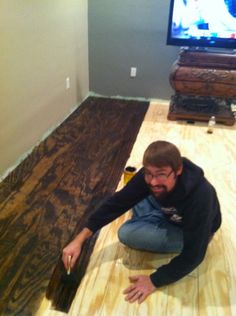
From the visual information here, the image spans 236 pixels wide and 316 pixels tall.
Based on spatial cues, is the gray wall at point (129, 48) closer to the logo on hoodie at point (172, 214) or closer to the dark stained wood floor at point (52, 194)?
the dark stained wood floor at point (52, 194)

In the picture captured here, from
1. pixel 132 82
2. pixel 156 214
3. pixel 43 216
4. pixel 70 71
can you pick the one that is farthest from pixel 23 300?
pixel 132 82

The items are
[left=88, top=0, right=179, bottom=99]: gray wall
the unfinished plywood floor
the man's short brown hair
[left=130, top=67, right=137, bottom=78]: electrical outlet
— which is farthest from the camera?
[left=130, top=67, right=137, bottom=78]: electrical outlet

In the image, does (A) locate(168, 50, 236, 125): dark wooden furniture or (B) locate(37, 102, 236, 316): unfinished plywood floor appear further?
(A) locate(168, 50, 236, 125): dark wooden furniture

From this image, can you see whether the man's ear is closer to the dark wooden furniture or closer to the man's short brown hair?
the man's short brown hair

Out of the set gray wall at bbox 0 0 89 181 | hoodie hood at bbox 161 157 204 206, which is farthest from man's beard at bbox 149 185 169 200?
gray wall at bbox 0 0 89 181

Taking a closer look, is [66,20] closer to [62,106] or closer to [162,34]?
[62,106]

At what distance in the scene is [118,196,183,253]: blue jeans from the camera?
1.42 metres

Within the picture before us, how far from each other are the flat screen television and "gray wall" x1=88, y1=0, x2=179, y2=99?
450mm

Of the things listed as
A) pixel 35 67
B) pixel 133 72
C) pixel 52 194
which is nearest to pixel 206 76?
pixel 133 72

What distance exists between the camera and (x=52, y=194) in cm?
192

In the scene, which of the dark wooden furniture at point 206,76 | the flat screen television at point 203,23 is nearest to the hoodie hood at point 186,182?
the dark wooden furniture at point 206,76

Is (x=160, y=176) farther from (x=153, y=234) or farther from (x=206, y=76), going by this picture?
(x=206, y=76)

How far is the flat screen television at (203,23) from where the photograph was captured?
2768 millimetres

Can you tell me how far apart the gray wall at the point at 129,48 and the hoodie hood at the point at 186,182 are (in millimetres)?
2557
